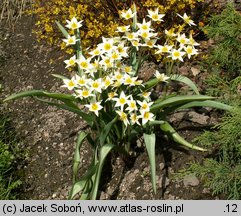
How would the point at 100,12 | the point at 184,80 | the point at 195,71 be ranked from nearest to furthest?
the point at 184,80
the point at 195,71
the point at 100,12

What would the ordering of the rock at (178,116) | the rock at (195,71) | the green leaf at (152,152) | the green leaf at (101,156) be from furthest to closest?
the rock at (195,71), the rock at (178,116), the green leaf at (101,156), the green leaf at (152,152)

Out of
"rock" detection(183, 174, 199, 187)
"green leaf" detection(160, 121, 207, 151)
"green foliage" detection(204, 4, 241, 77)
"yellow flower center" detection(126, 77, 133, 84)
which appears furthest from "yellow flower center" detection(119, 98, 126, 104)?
"green foliage" detection(204, 4, 241, 77)

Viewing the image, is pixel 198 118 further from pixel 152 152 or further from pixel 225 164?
pixel 152 152

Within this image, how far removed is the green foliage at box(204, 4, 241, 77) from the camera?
3.11m

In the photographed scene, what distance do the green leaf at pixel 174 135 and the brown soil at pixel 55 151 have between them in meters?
0.19

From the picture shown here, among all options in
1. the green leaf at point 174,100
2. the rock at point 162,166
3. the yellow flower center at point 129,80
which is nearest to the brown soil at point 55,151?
the rock at point 162,166

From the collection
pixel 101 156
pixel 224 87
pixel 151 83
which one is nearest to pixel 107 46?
→ pixel 151 83

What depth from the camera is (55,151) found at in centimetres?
319

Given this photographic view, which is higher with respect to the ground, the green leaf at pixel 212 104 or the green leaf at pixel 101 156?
the green leaf at pixel 212 104

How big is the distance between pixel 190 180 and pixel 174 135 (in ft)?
0.94

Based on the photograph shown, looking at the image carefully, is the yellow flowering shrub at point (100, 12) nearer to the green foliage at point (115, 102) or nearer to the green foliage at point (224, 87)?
the green foliage at point (224, 87)

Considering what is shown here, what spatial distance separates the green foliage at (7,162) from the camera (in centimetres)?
295
